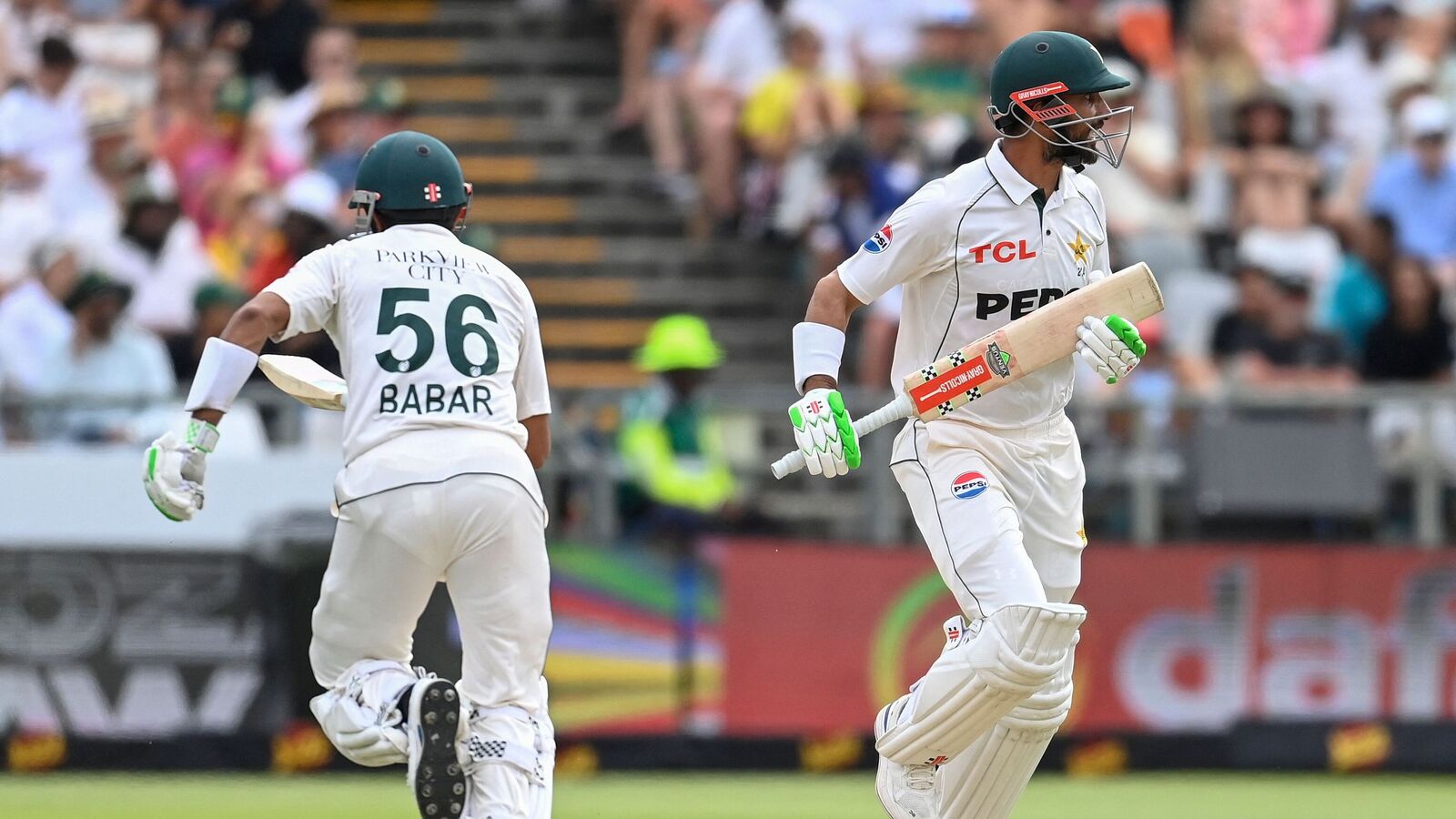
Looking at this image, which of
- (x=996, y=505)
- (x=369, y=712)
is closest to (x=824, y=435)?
(x=996, y=505)

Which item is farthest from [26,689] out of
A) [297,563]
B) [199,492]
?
[199,492]

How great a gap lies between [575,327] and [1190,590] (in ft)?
14.7

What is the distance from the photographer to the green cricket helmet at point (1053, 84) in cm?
721

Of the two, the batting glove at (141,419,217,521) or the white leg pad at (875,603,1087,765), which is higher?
the batting glove at (141,419,217,521)

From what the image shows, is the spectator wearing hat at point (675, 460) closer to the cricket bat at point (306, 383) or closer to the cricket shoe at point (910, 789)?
the cricket bat at point (306, 383)

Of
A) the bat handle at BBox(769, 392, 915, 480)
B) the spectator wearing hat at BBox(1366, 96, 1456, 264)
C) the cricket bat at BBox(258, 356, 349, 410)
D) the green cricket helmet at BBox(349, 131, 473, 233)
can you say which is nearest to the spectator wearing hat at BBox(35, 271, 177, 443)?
the cricket bat at BBox(258, 356, 349, 410)

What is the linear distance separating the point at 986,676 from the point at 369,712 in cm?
179

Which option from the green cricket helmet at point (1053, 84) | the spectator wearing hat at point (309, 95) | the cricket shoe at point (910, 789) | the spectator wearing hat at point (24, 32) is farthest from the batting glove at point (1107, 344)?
the spectator wearing hat at point (24, 32)

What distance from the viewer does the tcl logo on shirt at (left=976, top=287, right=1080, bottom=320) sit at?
7254 mm

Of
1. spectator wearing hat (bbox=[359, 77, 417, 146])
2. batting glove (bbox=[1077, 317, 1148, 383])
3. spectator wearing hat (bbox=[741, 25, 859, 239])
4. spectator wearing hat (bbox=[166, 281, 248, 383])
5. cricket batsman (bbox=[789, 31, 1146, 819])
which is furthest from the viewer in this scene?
spectator wearing hat (bbox=[741, 25, 859, 239])

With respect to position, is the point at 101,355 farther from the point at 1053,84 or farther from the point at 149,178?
the point at 1053,84

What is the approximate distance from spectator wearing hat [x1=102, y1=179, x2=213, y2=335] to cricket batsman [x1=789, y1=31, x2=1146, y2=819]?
6.13 m

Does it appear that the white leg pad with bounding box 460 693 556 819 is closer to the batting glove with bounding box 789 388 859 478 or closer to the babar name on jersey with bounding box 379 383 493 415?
the babar name on jersey with bounding box 379 383 493 415

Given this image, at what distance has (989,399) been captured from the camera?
7.24 meters
